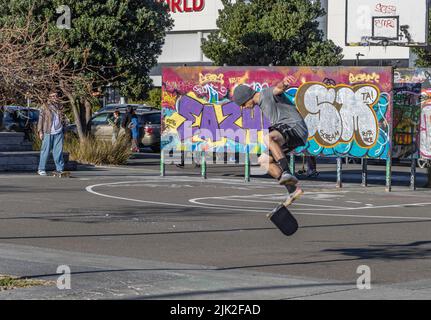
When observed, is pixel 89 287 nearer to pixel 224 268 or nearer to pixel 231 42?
pixel 224 268

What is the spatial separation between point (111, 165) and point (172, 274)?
61.9 feet

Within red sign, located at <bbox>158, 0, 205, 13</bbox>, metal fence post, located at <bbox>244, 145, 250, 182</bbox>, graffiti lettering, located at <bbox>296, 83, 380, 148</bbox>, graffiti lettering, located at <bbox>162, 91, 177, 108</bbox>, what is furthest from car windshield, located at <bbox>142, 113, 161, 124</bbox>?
red sign, located at <bbox>158, 0, 205, 13</bbox>

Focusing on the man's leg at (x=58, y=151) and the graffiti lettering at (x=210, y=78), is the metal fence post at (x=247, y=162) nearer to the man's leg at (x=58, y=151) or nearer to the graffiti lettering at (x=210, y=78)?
the graffiti lettering at (x=210, y=78)

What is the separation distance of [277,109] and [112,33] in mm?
21651

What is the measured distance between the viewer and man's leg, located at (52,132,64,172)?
25.5 metres

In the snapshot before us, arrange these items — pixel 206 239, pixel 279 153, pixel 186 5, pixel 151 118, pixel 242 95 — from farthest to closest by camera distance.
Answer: pixel 186 5 < pixel 151 118 < pixel 206 239 < pixel 279 153 < pixel 242 95

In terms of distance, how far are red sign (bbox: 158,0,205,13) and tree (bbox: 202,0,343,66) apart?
2564 centimetres

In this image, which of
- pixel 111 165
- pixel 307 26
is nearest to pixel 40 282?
pixel 111 165

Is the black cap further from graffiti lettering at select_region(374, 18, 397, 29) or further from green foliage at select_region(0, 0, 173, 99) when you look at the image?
graffiti lettering at select_region(374, 18, 397, 29)

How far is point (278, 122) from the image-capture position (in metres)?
11.1

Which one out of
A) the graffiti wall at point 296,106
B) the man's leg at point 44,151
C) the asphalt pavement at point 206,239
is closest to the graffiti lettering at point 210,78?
the graffiti wall at point 296,106

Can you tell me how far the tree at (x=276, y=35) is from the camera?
3934cm
